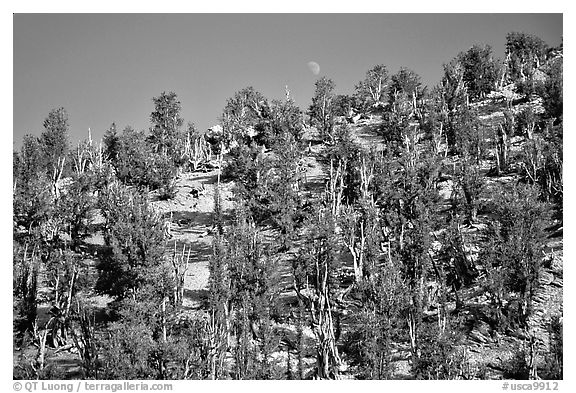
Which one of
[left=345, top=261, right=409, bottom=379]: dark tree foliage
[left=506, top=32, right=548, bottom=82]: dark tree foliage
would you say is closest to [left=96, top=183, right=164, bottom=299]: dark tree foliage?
[left=345, top=261, right=409, bottom=379]: dark tree foliage

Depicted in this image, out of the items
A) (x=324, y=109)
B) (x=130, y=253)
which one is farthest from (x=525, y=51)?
(x=130, y=253)

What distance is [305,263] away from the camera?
35.8 m

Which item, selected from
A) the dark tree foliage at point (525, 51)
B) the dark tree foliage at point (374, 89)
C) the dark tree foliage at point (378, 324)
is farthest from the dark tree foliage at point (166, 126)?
the dark tree foliage at point (525, 51)

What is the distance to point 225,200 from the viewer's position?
5491cm

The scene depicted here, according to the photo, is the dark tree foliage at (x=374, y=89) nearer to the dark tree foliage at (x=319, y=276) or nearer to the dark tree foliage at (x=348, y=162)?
the dark tree foliage at (x=348, y=162)

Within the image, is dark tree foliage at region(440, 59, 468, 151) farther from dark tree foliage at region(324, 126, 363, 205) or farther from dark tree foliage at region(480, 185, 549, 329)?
dark tree foliage at region(480, 185, 549, 329)

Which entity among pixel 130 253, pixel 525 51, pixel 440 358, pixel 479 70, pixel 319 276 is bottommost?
pixel 440 358

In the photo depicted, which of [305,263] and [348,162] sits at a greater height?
[348,162]

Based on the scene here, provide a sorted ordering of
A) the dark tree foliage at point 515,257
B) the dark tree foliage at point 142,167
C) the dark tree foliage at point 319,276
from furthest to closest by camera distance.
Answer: the dark tree foliage at point 142,167, the dark tree foliage at point 319,276, the dark tree foliage at point 515,257

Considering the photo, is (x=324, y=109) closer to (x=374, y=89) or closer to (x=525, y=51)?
(x=374, y=89)

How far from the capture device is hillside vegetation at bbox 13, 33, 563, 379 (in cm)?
2933

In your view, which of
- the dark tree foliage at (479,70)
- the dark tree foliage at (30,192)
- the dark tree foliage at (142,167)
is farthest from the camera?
the dark tree foliage at (479,70)

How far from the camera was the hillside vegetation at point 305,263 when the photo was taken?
96.2 feet

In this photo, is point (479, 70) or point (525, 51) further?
point (525, 51)
